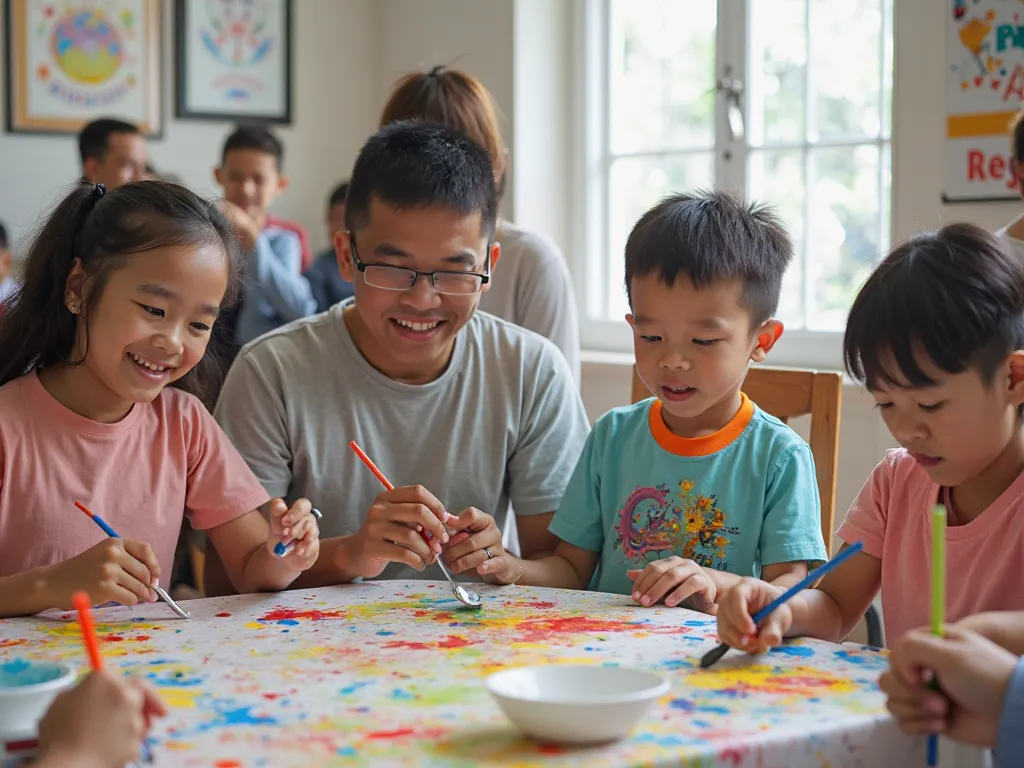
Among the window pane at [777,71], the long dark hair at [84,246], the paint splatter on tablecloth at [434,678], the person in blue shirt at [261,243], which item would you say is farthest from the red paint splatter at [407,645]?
the window pane at [777,71]

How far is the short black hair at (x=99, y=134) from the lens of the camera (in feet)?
12.6

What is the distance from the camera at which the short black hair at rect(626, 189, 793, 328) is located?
1574 mm

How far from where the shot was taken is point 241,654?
1.19 metres

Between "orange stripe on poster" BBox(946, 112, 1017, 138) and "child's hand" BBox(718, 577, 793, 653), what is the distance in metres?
2.08

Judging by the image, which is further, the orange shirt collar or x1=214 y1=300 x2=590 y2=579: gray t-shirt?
x1=214 y1=300 x2=590 y2=579: gray t-shirt

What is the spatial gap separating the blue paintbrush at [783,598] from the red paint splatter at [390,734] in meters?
0.31

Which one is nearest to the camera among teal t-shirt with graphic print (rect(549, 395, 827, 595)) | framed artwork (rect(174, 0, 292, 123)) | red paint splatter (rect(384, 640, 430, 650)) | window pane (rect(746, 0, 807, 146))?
red paint splatter (rect(384, 640, 430, 650))

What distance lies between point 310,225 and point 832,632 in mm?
3602

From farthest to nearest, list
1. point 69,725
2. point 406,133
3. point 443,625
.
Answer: point 406,133 < point 443,625 < point 69,725

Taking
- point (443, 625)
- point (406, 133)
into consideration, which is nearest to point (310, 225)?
point (406, 133)

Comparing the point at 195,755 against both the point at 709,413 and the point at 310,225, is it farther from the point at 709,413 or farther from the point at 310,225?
the point at 310,225

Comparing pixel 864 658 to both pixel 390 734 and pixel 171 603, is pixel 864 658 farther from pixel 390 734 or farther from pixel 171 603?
pixel 171 603

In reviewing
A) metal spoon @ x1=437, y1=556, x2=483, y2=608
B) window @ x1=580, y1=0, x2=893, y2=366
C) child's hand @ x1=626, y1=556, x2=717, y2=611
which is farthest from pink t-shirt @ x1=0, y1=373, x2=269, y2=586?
window @ x1=580, y1=0, x2=893, y2=366

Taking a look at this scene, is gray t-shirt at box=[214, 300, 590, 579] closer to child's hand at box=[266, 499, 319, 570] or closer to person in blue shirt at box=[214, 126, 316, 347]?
→ child's hand at box=[266, 499, 319, 570]
